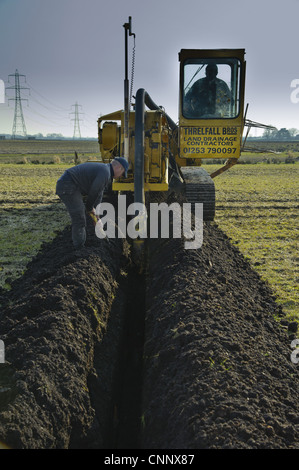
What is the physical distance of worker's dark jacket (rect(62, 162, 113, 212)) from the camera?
20.1 feet

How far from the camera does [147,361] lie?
15.2 feet

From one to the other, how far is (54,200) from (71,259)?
9.54 metres

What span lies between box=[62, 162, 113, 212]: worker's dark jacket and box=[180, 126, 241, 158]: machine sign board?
116 inches

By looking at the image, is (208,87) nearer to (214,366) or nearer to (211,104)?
(211,104)

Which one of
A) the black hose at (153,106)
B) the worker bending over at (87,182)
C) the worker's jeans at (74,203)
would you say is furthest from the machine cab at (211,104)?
the worker's jeans at (74,203)

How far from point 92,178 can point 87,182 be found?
0.11 meters

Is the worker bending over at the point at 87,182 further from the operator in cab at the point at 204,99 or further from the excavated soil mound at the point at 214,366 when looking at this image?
the operator in cab at the point at 204,99

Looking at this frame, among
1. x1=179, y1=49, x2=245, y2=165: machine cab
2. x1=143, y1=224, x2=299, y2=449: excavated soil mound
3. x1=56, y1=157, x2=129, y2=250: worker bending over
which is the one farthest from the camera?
x1=179, y1=49, x2=245, y2=165: machine cab

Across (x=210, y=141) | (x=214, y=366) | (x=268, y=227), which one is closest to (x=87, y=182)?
(x=210, y=141)

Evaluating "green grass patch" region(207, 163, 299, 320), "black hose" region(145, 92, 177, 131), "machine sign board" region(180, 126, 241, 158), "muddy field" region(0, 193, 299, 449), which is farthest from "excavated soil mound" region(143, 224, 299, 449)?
"black hose" region(145, 92, 177, 131)

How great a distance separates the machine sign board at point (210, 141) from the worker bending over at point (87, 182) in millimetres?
2817

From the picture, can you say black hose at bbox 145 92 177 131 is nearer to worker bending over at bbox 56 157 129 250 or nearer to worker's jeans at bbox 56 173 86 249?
worker bending over at bbox 56 157 129 250

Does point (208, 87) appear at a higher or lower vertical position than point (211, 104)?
higher
